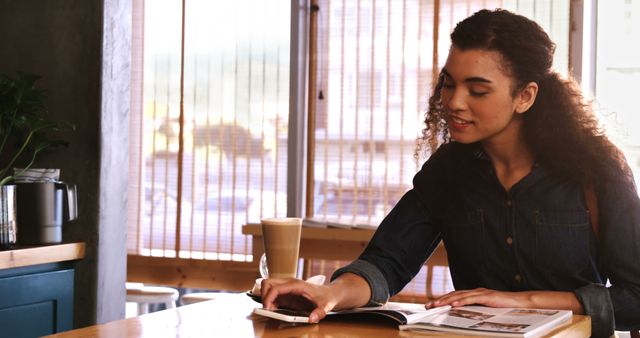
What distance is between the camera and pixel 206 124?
5203 millimetres

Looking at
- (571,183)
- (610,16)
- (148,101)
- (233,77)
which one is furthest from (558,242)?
(148,101)

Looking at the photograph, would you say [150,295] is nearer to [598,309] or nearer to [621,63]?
[621,63]

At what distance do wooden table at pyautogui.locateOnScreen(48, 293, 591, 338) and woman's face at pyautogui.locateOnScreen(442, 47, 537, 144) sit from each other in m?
0.47

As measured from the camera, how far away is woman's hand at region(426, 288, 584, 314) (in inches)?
71.8

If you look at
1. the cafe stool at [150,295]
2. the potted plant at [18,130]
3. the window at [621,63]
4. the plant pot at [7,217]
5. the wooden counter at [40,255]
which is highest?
the window at [621,63]

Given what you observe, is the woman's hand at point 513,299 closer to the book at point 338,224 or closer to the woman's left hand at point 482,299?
the woman's left hand at point 482,299

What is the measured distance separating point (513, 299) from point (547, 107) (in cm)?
52

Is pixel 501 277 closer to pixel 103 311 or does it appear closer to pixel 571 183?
pixel 571 183

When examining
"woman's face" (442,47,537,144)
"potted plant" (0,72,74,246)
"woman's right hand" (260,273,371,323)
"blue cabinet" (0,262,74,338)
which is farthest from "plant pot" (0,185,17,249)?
"woman's face" (442,47,537,144)

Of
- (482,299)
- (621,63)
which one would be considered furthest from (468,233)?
(621,63)

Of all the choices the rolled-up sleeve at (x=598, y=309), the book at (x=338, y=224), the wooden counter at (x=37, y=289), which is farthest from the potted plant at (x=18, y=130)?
the rolled-up sleeve at (x=598, y=309)

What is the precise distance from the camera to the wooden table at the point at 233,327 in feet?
5.07

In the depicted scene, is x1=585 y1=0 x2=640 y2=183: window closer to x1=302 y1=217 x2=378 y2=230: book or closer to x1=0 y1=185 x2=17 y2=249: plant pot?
x1=302 y1=217 x2=378 y2=230: book

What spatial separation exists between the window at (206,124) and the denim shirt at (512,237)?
9.48 feet
